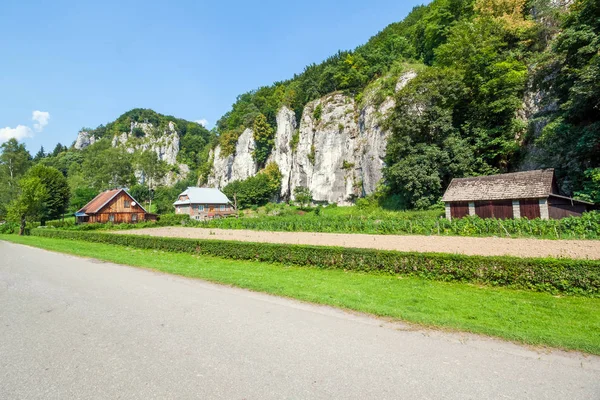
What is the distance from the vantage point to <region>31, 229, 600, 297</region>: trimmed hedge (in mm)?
8578

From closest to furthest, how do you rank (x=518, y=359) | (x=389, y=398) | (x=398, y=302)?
(x=389, y=398)
(x=518, y=359)
(x=398, y=302)

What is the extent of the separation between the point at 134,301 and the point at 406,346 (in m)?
6.98

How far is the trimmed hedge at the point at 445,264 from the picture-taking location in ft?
28.1

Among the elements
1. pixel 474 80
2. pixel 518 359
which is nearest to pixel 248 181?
pixel 474 80

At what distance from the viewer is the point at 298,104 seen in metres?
72.8

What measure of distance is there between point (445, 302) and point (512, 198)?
24.1 metres

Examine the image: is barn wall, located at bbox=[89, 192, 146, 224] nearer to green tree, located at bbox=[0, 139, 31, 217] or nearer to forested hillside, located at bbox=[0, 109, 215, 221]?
forested hillside, located at bbox=[0, 109, 215, 221]

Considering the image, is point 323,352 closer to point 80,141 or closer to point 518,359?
point 518,359

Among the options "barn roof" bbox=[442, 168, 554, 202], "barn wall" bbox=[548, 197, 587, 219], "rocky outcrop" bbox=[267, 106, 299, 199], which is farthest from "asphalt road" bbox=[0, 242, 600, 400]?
"rocky outcrop" bbox=[267, 106, 299, 199]

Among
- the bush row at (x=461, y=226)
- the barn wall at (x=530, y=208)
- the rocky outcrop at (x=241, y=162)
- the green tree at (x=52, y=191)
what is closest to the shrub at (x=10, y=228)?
the green tree at (x=52, y=191)

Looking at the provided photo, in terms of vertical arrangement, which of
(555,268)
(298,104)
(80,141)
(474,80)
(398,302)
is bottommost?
(398,302)

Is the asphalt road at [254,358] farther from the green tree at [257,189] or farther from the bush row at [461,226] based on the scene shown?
the green tree at [257,189]

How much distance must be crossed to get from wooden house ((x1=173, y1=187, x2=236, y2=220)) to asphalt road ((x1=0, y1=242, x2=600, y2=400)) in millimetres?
56870

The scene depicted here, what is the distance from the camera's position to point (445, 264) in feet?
34.6
